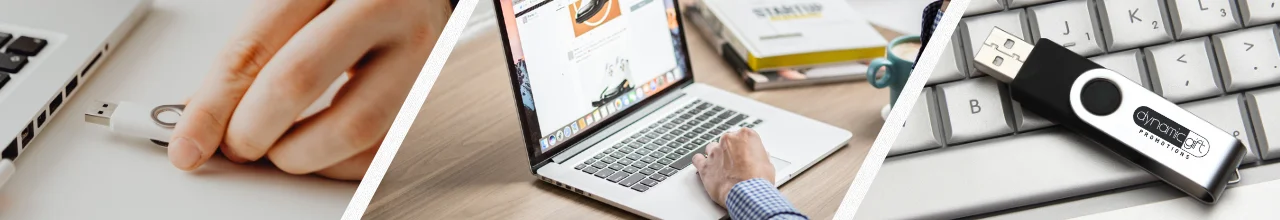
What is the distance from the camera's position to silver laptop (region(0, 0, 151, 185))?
66cm

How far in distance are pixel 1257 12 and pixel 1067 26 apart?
0.44ft

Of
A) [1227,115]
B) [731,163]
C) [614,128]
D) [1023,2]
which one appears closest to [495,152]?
[614,128]

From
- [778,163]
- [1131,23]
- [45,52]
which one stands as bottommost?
[778,163]

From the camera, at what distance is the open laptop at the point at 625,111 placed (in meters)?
0.86

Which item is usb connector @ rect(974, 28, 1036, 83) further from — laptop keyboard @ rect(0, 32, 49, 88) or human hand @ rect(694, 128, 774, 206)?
laptop keyboard @ rect(0, 32, 49, 88)

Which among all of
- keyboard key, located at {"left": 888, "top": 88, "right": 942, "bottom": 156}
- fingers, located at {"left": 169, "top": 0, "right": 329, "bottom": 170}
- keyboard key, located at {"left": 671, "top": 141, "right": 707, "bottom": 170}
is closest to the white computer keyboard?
keyboard key, located at {"left": 888, "top": 88, "right": 942, "bottom": 156}

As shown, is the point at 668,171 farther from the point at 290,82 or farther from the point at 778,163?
the point at 290,82

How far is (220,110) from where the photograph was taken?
0.66 meters

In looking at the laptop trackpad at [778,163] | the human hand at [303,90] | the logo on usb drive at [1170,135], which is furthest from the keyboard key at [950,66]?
the human hand at [303,90]

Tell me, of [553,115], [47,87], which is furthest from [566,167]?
[47,87]

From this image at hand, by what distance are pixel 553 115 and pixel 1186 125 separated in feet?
1.45

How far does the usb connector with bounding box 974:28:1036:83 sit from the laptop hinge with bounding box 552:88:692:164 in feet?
1.08

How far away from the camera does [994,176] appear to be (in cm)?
69

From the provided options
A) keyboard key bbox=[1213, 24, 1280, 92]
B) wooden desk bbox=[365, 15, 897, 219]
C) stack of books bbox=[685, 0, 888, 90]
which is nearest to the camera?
keyboard key bbox=[1213, 24, 1280, 92]
